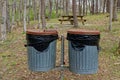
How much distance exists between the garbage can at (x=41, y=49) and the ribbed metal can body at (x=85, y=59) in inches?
16.4

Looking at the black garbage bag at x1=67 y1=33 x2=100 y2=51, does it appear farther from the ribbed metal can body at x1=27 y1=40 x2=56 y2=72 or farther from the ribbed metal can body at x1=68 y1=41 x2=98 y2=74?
the ribbed metal can body at x1=27 y1=40 x2=56 y2=72

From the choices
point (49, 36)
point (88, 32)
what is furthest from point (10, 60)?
point (88, 32)

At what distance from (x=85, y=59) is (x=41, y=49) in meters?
0.91

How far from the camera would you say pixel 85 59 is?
17.8 ft

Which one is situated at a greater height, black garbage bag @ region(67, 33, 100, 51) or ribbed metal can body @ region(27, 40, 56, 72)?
black garbage bag @ region(67, 33, 100, 51)

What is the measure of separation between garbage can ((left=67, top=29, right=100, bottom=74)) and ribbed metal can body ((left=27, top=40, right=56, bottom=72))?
0.42 meters

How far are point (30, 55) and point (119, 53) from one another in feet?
11.6

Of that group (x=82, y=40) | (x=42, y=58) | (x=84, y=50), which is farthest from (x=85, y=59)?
(x=42, y=58)

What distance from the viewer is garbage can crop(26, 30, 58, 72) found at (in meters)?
5.55

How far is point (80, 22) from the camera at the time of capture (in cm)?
2131

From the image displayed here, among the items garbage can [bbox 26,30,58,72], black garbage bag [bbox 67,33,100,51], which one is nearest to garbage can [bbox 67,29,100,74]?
black garbage bag [bbox 67,33,100,51]

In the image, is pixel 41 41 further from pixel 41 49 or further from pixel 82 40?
pixel 82 40

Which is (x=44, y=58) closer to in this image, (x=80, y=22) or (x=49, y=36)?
(x=49, y=36)

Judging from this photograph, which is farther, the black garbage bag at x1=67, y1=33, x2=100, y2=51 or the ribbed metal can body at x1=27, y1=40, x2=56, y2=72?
the ribbed metal can body at x1=27, y1=40, x2=56, y2=72
